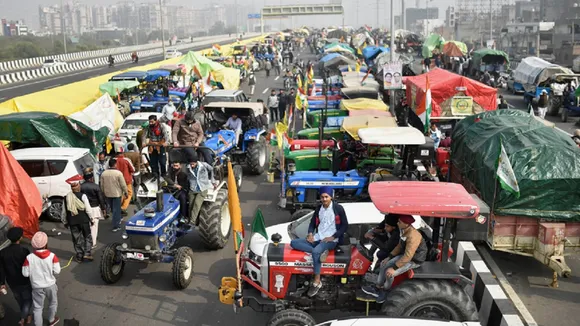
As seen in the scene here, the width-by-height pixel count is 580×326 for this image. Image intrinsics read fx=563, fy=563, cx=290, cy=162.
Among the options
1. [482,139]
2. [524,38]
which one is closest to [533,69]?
[482,139]

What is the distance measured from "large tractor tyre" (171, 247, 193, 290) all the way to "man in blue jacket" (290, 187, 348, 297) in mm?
2193

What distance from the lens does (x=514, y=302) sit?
859cm

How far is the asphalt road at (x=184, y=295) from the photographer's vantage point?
26.7 feet

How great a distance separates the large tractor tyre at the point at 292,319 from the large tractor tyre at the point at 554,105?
2107 cm

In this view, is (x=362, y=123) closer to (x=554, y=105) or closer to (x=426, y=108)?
(x=426, y=108)

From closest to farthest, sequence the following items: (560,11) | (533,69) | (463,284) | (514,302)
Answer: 1. (463,284)
2. (514,302)
3. (533,69)
4. (560,11)

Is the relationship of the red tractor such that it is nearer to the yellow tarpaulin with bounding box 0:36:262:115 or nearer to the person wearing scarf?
the person wearing scarf

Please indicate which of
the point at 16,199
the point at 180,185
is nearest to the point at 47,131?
the point at 16,199

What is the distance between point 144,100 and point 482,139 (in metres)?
16.5

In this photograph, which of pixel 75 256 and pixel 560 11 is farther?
pixel 560 11

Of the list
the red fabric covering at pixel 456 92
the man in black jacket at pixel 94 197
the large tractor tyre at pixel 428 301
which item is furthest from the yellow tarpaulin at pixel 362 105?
the large tractor tyre at pixel 428 301

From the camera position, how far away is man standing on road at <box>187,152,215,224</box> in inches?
379

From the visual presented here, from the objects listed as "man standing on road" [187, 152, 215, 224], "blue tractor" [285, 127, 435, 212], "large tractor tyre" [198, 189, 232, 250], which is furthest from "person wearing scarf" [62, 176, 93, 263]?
"blue tractor" [285, 127, 435, 212]

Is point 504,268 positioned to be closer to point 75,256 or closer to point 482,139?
point 482,139
